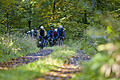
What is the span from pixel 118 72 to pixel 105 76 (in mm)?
342

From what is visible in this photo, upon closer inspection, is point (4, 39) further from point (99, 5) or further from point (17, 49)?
point (99, 5)

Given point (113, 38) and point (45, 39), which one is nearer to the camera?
point (113, 38)

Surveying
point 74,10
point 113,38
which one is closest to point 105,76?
point 113,38

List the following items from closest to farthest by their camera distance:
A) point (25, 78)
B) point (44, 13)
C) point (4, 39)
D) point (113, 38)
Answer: point (25, 78) < point (113, 38) < point (4, 39) < point (44, 13)

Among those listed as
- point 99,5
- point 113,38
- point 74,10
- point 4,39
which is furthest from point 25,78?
point 99,5

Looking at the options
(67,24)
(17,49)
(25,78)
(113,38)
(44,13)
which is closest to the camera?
(25,78)

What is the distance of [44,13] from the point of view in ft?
85.7

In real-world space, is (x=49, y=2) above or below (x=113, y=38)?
above

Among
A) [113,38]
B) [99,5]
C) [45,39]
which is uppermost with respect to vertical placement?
[99,5]

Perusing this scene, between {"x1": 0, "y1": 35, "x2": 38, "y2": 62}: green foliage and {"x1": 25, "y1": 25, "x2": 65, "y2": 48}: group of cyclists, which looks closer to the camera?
{"x1": 0, "y1": 35, "x2": 38, "y2": 62}: green foliage

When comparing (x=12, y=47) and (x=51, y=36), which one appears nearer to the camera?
(x=12, y=47)

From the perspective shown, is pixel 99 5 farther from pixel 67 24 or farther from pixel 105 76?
pixel 105 76

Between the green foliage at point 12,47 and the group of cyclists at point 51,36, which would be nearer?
the green foliage at point 12,47

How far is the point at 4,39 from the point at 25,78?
8585mm
